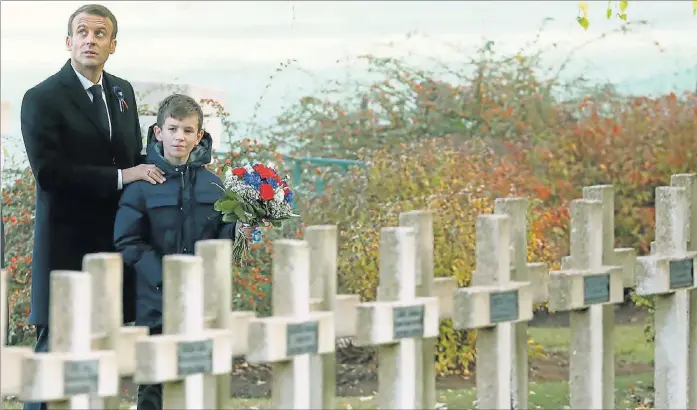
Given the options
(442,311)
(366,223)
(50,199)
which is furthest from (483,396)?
(366,223)

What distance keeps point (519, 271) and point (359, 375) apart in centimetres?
434

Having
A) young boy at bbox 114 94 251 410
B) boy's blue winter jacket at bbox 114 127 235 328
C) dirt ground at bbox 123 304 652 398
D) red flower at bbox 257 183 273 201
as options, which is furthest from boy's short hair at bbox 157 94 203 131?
dirt ground at bbox 123 304 652 398

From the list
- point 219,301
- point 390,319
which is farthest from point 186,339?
point 390,319

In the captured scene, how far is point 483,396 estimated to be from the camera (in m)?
4.07

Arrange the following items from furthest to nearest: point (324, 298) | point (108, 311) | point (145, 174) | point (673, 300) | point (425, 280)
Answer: point (673, 300), point (145, 174), point (425, 280), point (324, 298), point (108, 311)

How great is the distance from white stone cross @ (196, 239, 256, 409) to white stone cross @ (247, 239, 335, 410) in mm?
45

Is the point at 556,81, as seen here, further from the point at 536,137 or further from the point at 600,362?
the point at 600,362

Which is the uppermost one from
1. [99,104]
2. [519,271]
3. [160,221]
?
[99,104]

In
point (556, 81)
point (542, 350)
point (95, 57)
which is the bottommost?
point (542, 350)

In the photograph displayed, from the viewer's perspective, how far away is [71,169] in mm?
4594

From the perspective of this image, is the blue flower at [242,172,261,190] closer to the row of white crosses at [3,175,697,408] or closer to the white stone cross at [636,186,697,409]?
the row of white crosses at [3,175,697,408]

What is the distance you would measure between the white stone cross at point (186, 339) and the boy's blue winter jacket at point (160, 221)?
1.02 metres

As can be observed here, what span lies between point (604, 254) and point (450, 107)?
276 inches

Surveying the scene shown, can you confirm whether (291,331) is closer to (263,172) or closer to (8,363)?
(8,363)
